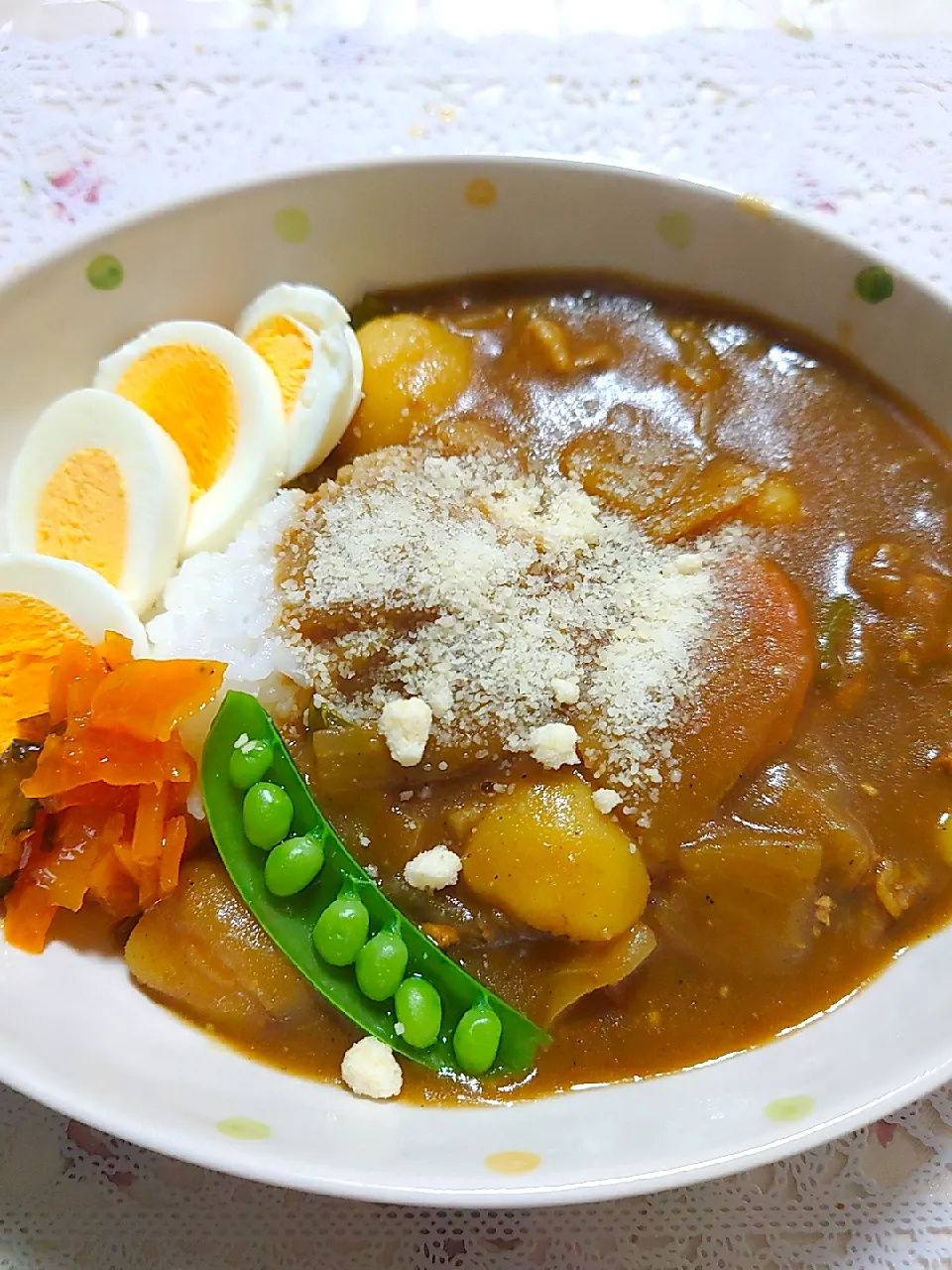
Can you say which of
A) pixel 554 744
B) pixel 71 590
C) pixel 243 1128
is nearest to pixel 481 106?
pixel 71 590

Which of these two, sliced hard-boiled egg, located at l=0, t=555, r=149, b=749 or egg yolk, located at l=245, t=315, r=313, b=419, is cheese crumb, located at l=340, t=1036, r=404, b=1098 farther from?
egg yolk, located at l=245, t=315, r=313, b=419

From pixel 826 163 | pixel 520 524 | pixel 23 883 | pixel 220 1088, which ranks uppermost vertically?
pixel 826 163

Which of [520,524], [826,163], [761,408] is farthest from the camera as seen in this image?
[826,163]

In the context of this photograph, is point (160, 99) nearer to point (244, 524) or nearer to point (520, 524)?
point (244, 524)

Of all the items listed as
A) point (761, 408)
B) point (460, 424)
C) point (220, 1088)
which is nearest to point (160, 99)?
point (460, 424)

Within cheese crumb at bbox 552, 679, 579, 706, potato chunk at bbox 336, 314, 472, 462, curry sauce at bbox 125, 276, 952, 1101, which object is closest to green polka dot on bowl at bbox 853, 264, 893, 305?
curry sauce at bbox 125, 276, 952, 1101

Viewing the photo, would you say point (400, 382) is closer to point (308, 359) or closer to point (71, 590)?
point (308, 359)
